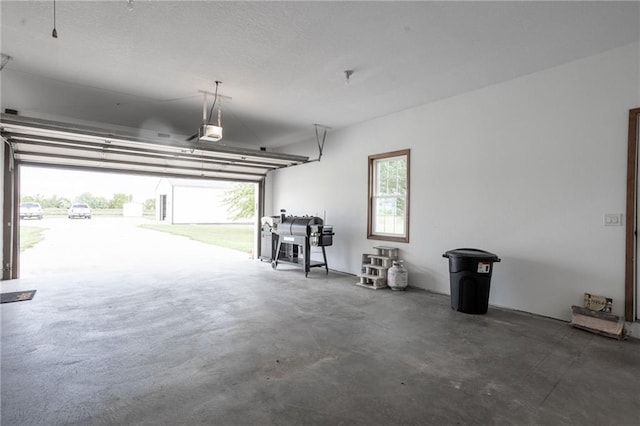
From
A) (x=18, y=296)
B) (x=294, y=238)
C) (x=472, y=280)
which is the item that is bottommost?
(x=18, y=296)

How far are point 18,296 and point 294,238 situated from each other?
4.67m

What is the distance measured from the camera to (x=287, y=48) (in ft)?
12.0

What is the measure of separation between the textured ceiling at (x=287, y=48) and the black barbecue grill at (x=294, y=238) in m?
2.48

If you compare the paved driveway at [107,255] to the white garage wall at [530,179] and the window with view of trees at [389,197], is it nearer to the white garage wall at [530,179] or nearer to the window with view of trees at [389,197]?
the window with view of trees at [389,197]

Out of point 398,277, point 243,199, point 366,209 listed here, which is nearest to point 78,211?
point 243,199

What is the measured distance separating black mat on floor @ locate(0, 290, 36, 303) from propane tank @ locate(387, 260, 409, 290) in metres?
5.58

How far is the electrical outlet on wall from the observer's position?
3.59 metres

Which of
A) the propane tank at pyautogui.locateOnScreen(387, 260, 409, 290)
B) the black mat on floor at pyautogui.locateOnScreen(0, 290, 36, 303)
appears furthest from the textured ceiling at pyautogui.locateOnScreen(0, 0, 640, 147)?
the black mat on floor at pyautogui.locateOnScreen(0, 290, 36, 303)

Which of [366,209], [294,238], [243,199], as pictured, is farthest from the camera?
[243,199]

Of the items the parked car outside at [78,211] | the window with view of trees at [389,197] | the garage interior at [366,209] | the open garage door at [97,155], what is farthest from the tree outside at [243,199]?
the parked car outside at [78,211]

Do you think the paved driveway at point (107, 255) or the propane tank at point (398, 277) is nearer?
the propane tank at point (398, 277)

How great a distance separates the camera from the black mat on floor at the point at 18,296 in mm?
4640

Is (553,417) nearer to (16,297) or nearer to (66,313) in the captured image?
(66,313)

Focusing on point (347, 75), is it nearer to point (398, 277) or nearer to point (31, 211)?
point (398, 277)
